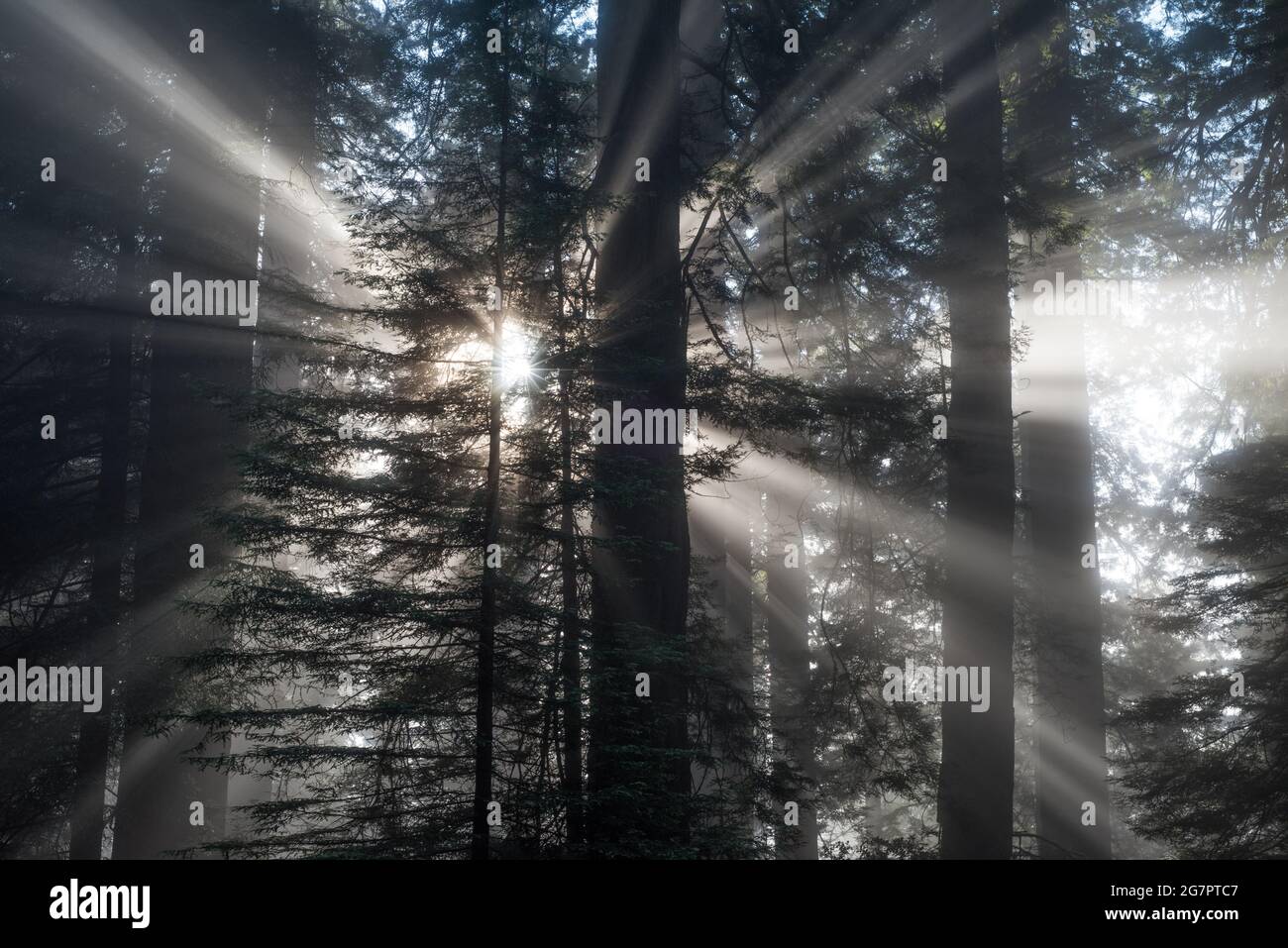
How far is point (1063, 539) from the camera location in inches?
489

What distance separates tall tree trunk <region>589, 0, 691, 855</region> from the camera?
5.82 m

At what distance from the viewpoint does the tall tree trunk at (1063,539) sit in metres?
12.2

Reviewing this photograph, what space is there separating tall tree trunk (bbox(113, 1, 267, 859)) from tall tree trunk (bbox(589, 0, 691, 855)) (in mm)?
5139

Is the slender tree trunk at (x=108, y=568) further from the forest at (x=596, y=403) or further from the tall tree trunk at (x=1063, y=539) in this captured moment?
the tall tree trunk at (x=1063, y=539)

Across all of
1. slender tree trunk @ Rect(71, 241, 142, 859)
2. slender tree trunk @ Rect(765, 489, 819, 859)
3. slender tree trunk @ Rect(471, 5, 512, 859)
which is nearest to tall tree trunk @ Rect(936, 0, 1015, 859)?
slender tree trunk @ Rect(471, 5, 512, 859)

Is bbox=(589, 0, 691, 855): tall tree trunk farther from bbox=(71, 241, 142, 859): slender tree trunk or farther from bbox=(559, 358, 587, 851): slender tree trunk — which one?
bbox=(71, 241, 142, 859): slender tree trunk

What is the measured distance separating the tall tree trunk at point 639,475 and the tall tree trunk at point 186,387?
16.9 feet

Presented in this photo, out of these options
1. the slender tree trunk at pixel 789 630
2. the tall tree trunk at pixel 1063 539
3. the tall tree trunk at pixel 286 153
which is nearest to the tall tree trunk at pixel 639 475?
the tall tree trunk at pixel 286 153

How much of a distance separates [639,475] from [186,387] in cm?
711

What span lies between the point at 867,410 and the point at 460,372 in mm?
3816

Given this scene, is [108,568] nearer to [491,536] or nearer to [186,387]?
[186,387]

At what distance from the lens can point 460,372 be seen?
6.34 metres
